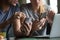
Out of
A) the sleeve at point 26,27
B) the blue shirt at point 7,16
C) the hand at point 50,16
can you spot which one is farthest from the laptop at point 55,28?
the blue shirt at point 7,16

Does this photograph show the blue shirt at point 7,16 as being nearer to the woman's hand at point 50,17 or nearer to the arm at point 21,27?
the arm at point 21,27

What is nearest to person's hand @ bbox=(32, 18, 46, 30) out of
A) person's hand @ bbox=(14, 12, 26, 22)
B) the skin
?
the skin

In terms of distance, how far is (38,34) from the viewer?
2.05m

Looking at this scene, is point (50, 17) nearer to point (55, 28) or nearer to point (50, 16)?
point (50, 16)

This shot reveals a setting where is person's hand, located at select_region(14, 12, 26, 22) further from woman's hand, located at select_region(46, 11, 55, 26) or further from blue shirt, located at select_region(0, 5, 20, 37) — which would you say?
woman's hand, located at select_region(46, 11, 55, 26)

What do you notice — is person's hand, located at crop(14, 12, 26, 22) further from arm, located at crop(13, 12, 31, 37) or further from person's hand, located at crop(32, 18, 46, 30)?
person's hand, located at crop(32, 18, 46, 30)

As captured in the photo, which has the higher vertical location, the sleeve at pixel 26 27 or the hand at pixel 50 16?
the hand at pixel 50 16

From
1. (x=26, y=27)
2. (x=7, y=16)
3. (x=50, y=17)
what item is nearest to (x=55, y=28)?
(x=50, y=17)

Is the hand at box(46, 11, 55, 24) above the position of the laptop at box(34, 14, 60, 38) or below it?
above

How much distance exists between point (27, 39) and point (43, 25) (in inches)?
7.8

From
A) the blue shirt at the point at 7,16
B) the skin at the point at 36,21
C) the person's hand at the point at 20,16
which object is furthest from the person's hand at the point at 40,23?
the blue shirt at the point at 7,16

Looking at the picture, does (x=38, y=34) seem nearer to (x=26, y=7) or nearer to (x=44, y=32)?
(x=44, y=32)

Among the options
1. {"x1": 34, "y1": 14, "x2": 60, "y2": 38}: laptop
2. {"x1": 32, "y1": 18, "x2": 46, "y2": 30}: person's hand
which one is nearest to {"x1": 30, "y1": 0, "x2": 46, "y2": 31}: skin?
{"x1": 32, "y1": 18, "x2": 46, "y2": 30}: person's hand

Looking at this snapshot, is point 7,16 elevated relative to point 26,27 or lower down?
elevated
